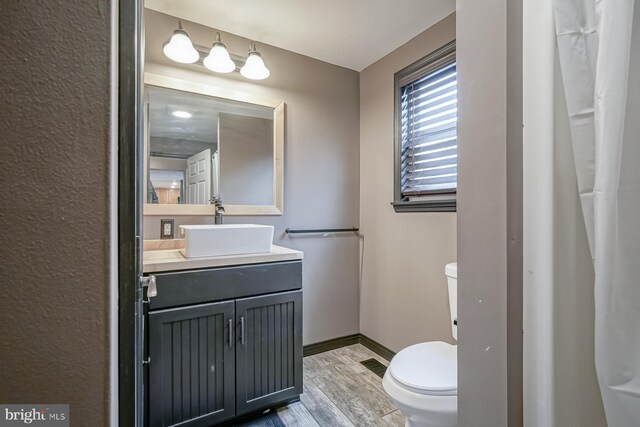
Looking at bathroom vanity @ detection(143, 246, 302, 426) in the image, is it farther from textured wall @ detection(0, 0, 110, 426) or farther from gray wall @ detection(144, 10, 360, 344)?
textured wall @ detection(0, 0, 110, 426)

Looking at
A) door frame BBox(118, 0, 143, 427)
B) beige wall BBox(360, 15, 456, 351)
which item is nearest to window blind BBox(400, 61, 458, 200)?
beige wall BBox(360, 15, 456, 351)

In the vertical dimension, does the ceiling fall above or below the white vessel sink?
above

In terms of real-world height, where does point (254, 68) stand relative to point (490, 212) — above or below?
above

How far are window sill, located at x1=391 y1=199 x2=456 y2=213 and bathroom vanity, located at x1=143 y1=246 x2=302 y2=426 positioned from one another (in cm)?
89

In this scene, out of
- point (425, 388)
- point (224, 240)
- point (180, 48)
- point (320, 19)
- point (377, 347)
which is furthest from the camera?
point (377, 347)

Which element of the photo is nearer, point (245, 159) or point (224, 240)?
point (224, 240)

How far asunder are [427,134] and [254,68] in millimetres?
1245

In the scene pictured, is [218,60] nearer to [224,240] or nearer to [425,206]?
[224,240]

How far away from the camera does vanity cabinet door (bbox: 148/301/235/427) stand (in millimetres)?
1345

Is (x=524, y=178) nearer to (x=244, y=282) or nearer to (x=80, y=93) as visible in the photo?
(x=80, y=93)

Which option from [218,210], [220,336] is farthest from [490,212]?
[218,210]

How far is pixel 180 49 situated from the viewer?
1768 mm

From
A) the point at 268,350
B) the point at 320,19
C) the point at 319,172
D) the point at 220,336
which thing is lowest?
the point at 268,350

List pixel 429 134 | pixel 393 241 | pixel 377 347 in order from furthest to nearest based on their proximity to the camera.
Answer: pixel 377 347 < pixel 393 241 < pixel 429 134
